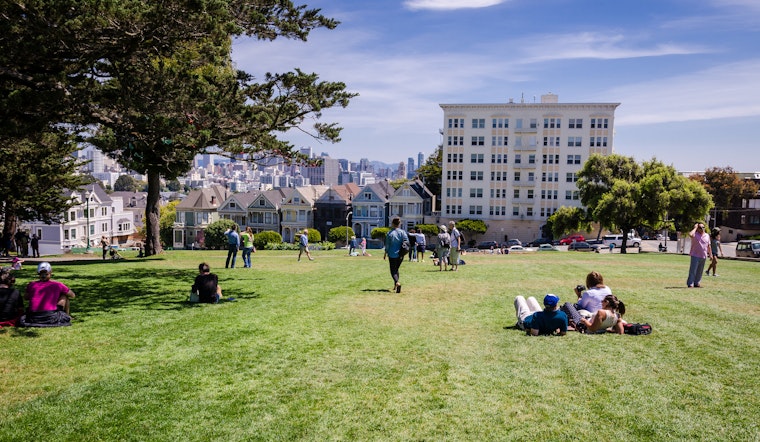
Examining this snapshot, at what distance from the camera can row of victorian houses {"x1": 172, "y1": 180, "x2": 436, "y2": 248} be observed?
297 ft

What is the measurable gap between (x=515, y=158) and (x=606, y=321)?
260ft

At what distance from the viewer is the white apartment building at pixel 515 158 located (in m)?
84.8

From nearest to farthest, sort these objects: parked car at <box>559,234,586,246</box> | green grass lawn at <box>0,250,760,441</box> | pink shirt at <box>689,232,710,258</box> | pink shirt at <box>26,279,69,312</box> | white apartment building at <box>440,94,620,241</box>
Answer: green grass lawn at <box>0,250,760,441</box>, pink shirt at <box>26,279,69,312</box>, pink shirt at <box>689,232,710,258</box>, parked car at <box>559,234,586,246</box>, white apartment building at <box>440,94,620,241</box>

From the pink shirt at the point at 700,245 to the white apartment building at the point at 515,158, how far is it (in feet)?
234

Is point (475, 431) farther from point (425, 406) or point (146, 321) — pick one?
point (146, 321)

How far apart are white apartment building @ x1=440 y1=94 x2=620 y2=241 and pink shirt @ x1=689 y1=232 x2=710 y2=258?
71333 millimetres

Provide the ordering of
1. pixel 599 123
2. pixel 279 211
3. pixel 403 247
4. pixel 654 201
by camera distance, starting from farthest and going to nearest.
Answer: pixel 279 211, pixel 599 123, pixel 654 201, pixel 403 247

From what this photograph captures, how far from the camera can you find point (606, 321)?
10953mm

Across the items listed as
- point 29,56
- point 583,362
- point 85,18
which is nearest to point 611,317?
point 583,362

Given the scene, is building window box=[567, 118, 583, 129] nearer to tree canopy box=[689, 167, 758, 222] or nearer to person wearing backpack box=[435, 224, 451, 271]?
tree canopy box=[689, 167, 758, 222]

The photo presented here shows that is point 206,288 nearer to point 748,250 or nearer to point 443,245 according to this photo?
point 443,245

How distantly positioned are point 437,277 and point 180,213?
88320mm

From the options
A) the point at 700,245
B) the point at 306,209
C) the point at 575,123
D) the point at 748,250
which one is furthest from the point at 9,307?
the point at 575,123

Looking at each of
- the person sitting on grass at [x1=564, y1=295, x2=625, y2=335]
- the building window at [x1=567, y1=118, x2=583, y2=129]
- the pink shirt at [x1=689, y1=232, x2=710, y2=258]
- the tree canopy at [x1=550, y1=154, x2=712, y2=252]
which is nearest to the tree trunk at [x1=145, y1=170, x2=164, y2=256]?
the person sitting on grass at [x1=564, y1=295, x2=625, y2=335]
